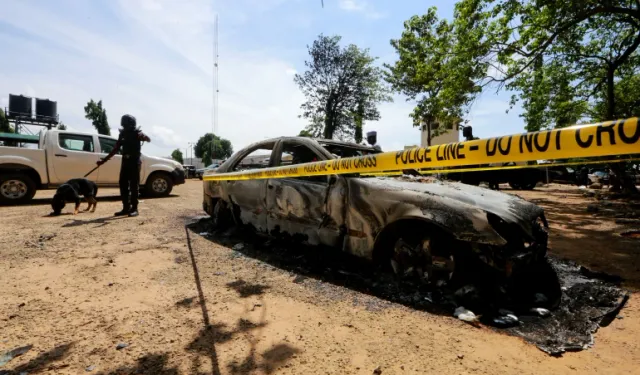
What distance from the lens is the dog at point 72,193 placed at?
229 inches

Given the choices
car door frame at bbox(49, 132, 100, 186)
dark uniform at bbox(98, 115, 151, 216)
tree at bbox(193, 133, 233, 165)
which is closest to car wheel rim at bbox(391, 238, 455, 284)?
dark uniform at bbox(98, 115, 151, 216)

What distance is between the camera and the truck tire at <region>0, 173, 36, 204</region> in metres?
6.82

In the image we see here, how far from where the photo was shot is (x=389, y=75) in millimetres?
21375

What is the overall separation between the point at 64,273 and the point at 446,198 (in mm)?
3624

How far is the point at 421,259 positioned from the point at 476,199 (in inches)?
26.6

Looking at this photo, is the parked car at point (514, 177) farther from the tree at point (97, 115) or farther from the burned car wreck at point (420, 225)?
the tree at point (97, 115)

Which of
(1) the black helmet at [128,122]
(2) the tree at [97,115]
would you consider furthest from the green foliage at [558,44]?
(2) the tree at [97,115]

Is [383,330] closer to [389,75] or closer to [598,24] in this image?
[598,24]

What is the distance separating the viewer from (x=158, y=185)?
29.1 ft

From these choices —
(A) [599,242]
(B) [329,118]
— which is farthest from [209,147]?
(A) [599,242]

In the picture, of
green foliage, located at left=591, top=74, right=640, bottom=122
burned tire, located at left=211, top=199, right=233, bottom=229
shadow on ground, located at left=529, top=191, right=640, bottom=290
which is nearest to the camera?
shadow on ground, located at left=529, top=191, right=640, bottom=290

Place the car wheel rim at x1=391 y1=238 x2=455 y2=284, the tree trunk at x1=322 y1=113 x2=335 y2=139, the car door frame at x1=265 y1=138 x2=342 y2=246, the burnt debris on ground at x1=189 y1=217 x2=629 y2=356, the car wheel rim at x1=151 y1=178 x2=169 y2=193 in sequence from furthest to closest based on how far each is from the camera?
the tree trunk at x1=322 y1=113 x2=335 y2=139 < the car wheel rim at x1=151 y1=178 x2=169 y2=193 < the car door frame at x1=265 y1=138 x2=342 y2=246 < the car wheel rim at x1=391 y1=238 x2=455 y2=284 < the burnt debris on ground at x1=189 y1=217 x2=629 y2=356

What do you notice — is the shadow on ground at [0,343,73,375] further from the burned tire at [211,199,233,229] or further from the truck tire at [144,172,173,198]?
the truck tire at [144,172,173,198]

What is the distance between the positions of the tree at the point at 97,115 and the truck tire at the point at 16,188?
132 ft
